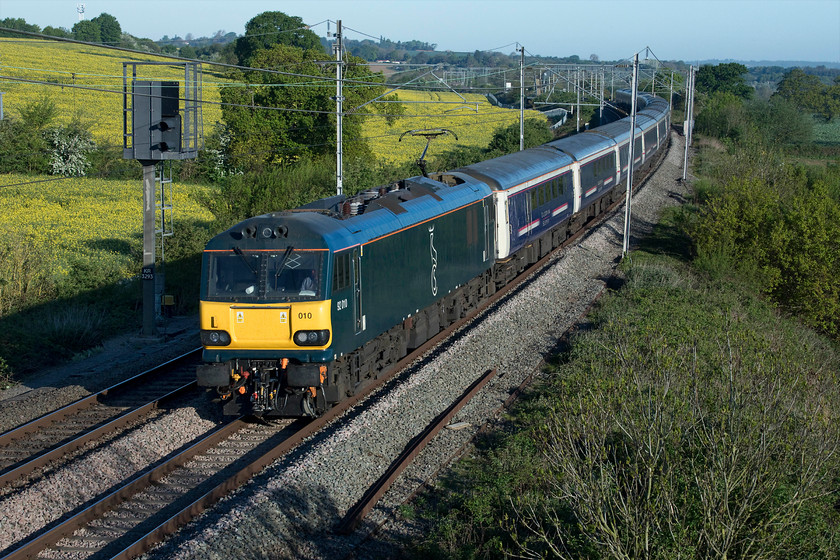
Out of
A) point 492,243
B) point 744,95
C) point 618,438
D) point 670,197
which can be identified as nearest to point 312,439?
point 618,438

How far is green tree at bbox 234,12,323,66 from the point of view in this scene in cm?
8919

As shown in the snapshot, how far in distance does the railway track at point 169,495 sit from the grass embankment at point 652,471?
1777 millimetres

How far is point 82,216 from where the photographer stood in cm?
3700

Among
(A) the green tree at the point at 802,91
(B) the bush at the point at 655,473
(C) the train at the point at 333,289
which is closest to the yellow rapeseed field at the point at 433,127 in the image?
(A) the green tree at the point at 802,91

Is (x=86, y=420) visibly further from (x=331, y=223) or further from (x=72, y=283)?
(x=72, y=283)

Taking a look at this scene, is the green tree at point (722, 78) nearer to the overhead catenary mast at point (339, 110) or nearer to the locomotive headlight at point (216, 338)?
the overhead catenary mast at point (339, 110)

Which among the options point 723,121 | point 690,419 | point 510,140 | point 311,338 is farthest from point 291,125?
point 690,419

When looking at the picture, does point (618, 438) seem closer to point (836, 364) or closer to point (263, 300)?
point (263, 300)

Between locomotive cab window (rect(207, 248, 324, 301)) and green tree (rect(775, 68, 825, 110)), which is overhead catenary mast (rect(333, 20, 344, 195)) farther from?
green tree (rect(775, 68, 825, 110))

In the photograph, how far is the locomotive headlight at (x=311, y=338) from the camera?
38.0ft

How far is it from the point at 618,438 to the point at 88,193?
129 ft

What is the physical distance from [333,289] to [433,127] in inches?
2225

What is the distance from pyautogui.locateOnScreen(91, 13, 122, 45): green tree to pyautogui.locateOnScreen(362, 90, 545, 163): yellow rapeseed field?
5335 cm

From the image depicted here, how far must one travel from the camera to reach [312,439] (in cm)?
1188
